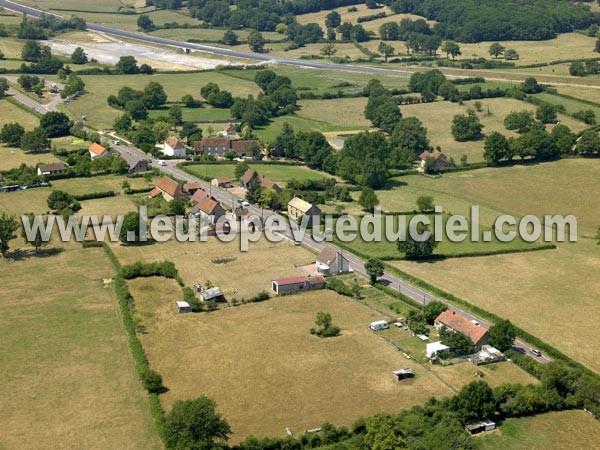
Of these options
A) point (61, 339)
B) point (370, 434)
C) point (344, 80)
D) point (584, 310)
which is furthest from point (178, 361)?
point (344, 80)

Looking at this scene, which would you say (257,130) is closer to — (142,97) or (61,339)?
(142,97)

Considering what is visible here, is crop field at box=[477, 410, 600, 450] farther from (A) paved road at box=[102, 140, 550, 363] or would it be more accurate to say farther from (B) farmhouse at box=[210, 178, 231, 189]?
(B) farmhouse at box=[210, 178, 231, 189]

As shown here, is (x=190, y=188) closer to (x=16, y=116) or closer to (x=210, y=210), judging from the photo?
(x=210, y=210)

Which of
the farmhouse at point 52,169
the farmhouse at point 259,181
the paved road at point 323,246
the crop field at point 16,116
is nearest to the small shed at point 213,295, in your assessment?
the paved road at point 323,246

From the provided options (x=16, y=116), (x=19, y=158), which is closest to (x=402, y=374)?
(x=19, y=158)

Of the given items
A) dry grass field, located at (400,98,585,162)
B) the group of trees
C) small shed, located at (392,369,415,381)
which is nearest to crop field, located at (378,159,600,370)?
dry grass field, located at (400,98,585,162)

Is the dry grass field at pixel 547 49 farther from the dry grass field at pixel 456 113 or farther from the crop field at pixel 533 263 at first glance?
the crop field at pixel 533 263
